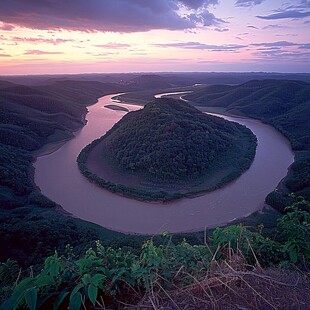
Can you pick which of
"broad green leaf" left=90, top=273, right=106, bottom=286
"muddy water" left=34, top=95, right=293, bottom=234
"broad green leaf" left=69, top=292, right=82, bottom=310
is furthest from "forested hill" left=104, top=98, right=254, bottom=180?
"broad green leaf" left=69, top=292, right=82, bottom=310

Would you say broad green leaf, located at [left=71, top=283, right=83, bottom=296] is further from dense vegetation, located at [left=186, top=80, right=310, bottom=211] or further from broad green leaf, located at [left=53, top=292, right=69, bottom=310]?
dense vegetation, located at [left=186, top=80, right=310, bottom=211]

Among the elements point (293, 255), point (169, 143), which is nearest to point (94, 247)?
point (293, 255)

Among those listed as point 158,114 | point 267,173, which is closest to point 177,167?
point 267,173

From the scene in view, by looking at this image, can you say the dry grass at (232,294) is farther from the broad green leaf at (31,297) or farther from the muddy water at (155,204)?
the muddy water at (155,204)

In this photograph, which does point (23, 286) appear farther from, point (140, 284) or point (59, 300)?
point (140, 284)

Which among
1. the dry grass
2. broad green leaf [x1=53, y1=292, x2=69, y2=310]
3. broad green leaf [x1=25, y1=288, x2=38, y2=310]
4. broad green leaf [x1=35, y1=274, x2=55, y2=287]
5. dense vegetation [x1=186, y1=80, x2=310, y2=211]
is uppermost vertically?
broad green leaf [x1=25, y1=288, x2=38, y2=310]

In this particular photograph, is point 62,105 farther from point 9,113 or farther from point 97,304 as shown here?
point 97,304
